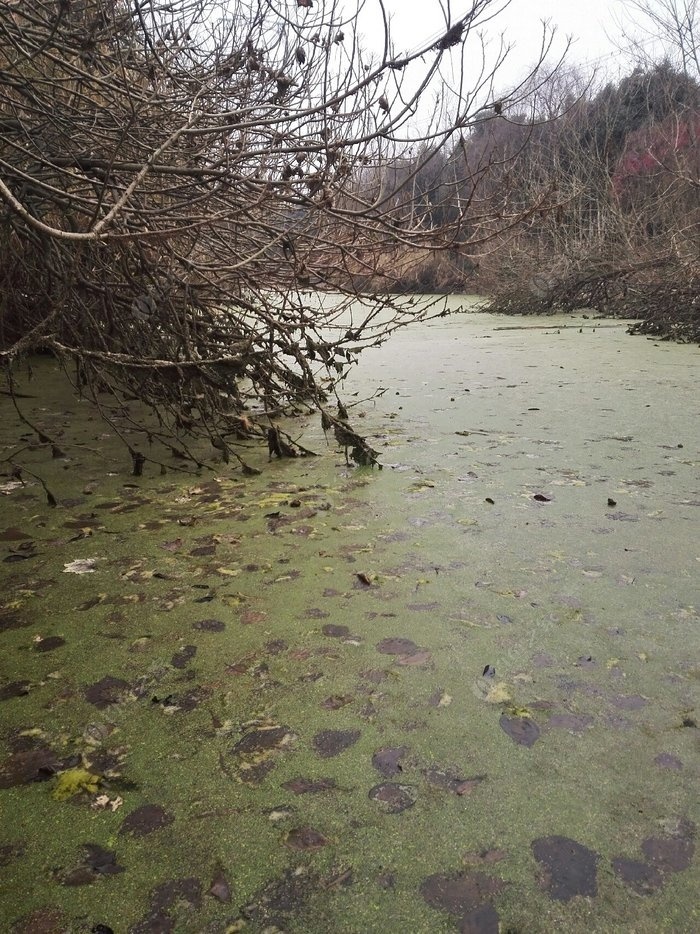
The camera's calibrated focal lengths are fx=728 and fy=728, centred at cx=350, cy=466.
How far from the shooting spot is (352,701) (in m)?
1.03

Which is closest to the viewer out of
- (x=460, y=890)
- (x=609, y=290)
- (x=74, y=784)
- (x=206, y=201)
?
(x=460, y=890)

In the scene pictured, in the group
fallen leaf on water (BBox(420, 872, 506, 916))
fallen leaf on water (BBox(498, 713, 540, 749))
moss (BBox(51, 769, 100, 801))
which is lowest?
fallen leaf on water (BBox(420, 872, 506, 916))

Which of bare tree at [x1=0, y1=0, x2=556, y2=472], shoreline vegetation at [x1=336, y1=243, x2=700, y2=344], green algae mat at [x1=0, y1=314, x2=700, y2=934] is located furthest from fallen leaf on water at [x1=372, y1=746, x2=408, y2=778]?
shoreline vegetation at [x1=336, y1=243, x2=700, y2=344]

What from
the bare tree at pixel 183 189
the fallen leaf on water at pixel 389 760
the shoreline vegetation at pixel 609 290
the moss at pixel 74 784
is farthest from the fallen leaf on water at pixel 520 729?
the shoreline vegetation at pixel 609 290

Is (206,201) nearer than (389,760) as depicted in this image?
No

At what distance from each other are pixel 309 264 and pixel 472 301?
833cm

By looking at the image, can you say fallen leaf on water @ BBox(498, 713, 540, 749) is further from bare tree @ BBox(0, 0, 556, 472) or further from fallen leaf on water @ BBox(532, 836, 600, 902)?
bare tree @ BBox(0, 0, 556, 472)

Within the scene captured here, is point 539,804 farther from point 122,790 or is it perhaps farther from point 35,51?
point 35,51

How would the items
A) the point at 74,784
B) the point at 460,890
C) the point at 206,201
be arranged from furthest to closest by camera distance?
the point at 206,201
the point at 74,784
the point at 460,890

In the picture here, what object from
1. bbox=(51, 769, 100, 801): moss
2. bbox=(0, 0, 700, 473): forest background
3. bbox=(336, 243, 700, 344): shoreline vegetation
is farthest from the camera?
bbox=(336, 243, 700, 344): shoreline vegetation

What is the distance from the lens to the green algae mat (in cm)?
72

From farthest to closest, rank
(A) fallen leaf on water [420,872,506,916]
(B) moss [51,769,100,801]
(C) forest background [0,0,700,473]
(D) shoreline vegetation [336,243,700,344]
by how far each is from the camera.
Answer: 1. (D) shoreline vegetation [336,243,700,344]
2. (C) forest background [0,0,700,473]
3. (B) moss [51,769,100,801]
4. (A) fallen leaf on water [420,872,506,916]

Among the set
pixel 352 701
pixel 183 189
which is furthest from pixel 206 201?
pixel 352 701

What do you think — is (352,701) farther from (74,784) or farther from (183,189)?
(183,189)
